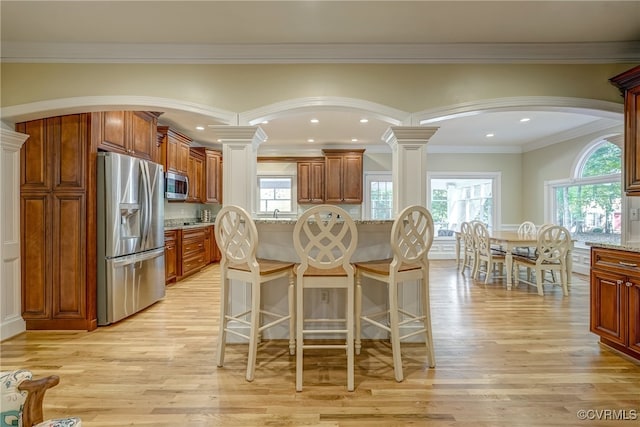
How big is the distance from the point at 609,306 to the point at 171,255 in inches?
205

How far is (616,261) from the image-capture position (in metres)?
2.55

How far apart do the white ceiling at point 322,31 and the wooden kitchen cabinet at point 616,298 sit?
138 centimetres

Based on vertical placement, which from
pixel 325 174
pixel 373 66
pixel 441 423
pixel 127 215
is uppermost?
pixel 373 66

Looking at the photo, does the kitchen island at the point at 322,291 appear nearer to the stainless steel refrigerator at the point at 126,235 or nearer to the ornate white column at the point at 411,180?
the ornate white column at the point at 411,180

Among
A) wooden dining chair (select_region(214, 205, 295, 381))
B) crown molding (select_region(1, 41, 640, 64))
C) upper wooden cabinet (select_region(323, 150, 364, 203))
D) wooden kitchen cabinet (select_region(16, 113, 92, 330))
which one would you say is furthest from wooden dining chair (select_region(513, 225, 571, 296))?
wooden kitchen cabinet (select_region(16, 113, 92, 330))

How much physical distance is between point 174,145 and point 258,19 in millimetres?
3590

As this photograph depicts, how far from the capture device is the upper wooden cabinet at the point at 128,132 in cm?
329

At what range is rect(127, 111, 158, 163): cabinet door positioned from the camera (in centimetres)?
376

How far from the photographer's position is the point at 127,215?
3.40 metres

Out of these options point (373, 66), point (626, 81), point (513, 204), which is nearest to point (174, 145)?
point (373, 66)

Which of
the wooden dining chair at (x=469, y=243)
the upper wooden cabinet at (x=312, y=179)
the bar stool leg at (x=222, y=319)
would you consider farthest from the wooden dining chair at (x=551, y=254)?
the bar stool leg at (x=222, y=319)

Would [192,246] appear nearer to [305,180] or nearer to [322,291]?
[305,180]

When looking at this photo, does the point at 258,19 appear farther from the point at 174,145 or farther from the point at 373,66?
the point at 174,145

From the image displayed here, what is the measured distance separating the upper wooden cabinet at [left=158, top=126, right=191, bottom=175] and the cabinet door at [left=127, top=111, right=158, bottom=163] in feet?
3.49
